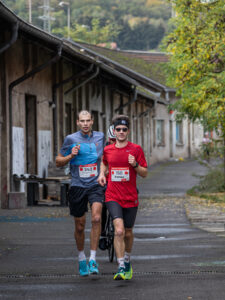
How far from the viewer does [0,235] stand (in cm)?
1238

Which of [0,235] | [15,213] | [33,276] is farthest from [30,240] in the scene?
[15,213]

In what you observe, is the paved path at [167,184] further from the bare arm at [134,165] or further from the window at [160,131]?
the window at [160,131]

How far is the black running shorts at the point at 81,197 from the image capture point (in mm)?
8602

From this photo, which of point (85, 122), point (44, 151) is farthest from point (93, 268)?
point (44, 151)

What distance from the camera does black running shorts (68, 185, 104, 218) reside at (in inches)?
339

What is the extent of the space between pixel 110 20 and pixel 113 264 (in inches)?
4353

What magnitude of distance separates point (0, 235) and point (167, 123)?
4023cm

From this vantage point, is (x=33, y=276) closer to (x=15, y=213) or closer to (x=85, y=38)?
(x=15, y=213)

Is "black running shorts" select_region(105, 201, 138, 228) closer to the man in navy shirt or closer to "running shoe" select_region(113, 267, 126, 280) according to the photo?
the man in navy shirt

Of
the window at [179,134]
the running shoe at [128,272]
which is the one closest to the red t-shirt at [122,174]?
the running shoe at [128,272]

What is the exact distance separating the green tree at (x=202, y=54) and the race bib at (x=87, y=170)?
8.93 m

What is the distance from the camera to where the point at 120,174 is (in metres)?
8.14

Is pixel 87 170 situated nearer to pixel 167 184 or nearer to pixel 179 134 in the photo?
pixel 167 184

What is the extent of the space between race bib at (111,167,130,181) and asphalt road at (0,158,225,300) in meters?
1.00
